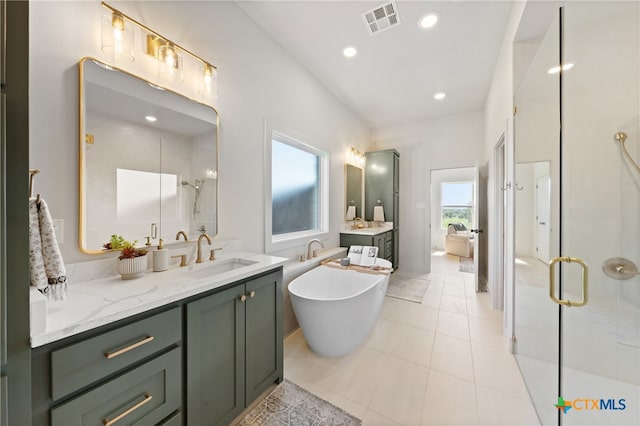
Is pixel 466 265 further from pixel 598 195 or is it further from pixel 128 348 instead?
pixel 128 348

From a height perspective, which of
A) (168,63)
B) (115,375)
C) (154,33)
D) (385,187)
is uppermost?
(154,33)

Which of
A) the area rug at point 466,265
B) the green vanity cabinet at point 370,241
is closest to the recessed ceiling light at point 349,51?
the green vanity cabinet at point 370,241

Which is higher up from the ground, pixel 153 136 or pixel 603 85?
pixel 603 85

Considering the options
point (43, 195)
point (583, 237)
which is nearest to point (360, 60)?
point (583, 237)

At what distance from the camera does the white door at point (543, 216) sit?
4.55ft

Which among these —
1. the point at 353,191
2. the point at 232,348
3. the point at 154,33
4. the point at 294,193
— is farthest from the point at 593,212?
the point at 353,191

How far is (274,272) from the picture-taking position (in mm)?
1550

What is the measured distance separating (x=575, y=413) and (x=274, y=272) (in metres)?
1.76

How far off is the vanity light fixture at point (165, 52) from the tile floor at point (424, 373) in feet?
7.56

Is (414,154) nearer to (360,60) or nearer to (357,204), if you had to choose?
(357,204)

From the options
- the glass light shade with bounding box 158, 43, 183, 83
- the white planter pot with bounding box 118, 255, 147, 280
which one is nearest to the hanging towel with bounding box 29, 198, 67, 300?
the white planter pot with bounding box 118, 255, 147, 280

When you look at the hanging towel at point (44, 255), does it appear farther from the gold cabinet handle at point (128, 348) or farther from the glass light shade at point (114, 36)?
the glass light shade at point (114, 36)

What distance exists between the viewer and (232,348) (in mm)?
1254

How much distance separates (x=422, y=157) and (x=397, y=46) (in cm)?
247
